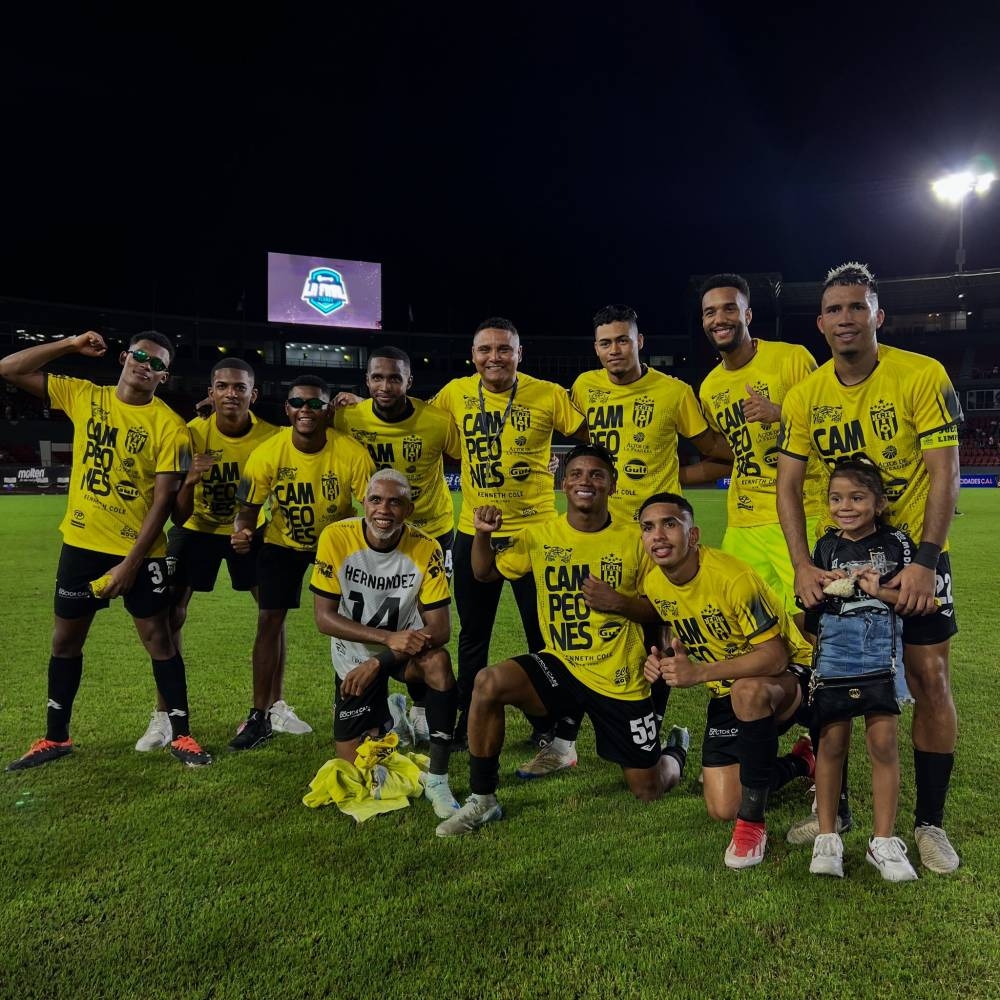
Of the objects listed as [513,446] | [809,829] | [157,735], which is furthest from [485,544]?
[157,735]

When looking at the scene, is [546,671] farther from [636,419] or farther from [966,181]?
[966,181]

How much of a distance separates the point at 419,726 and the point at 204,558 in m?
1.89

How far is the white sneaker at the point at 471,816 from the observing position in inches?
119

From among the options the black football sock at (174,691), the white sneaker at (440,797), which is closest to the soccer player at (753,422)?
the white sneaker at (440,797)

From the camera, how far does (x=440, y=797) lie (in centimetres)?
327

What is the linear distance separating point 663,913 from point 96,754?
3233mm

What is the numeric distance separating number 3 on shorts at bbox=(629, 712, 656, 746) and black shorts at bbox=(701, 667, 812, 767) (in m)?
0.26

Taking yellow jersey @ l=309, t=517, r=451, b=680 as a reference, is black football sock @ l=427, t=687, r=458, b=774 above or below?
below

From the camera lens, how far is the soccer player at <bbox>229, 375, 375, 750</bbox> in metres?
4.33

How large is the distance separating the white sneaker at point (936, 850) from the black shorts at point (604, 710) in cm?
111

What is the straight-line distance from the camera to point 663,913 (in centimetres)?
239

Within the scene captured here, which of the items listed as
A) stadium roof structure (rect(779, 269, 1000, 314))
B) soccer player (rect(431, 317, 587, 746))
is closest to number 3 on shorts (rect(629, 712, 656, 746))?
soccer player (rect(431, 317, 587, 746))

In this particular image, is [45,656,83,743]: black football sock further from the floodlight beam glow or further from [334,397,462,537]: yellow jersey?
the floodlight beam glow

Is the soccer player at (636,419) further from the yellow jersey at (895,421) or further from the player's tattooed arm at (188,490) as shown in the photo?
the player's tattooed arm at (188,490)
